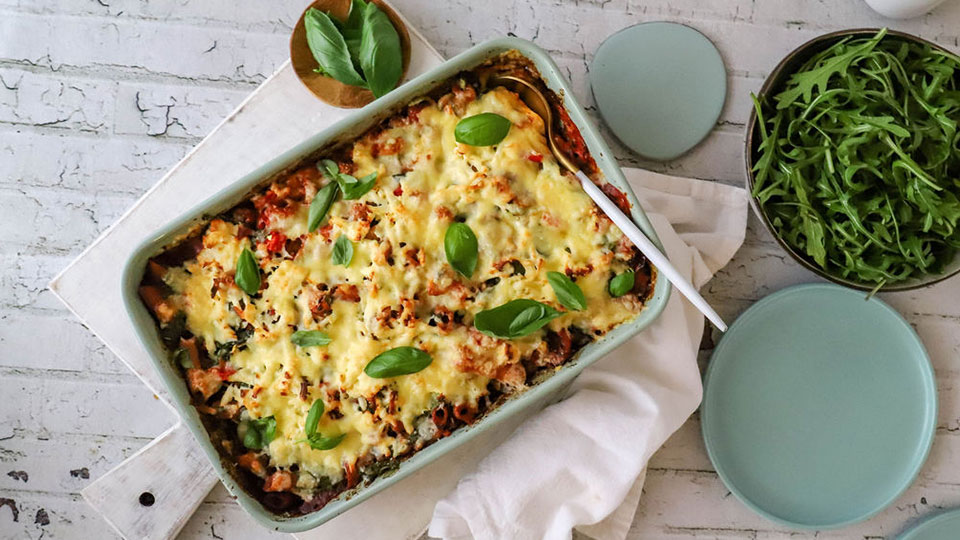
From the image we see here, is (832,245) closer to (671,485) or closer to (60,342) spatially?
(671,485)

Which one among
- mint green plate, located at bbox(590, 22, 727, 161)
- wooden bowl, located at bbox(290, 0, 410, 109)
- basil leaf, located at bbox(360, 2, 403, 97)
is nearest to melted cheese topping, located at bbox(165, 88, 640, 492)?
basil leaf, located at bbox(360, 2, 403, 97)

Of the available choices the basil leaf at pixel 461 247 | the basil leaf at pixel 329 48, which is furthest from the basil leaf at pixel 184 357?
the basil leaf at pixel 329 48

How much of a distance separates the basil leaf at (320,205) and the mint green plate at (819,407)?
Result: 43.0 inches

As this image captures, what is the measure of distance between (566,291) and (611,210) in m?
0.20

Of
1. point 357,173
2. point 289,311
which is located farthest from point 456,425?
point 357,173

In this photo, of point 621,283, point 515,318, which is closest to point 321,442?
point 515,318

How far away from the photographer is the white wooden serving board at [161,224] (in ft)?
6.93

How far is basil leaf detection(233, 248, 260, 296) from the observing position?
1.79 meters

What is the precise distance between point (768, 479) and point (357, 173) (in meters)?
1.38

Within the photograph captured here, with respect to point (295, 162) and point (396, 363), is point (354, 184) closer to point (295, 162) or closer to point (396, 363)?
point (295, 162)

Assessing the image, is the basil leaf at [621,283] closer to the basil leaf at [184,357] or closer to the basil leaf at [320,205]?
the basil leaf at [320,205]

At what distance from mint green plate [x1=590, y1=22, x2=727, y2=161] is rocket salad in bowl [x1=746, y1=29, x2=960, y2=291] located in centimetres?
19

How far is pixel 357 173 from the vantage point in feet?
6.11

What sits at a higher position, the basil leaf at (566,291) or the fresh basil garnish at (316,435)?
the basil leaf at (566,291)
